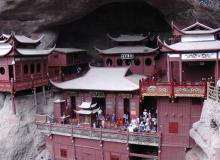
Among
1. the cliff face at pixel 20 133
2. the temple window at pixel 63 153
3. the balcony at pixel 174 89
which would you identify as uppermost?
the balcony at pixel 174 89

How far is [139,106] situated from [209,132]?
8.84m

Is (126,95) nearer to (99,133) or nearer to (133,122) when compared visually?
(133,122)

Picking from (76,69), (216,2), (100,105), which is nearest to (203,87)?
(216,2)

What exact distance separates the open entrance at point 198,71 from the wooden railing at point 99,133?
19.1 feet

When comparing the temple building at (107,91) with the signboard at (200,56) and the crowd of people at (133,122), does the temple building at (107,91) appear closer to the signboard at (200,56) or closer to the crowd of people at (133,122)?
the crowd of people at (133,122)

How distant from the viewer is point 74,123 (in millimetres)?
25922

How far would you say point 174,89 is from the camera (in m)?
21.7

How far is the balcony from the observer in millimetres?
21078

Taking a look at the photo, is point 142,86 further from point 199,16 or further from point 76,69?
point 76,69

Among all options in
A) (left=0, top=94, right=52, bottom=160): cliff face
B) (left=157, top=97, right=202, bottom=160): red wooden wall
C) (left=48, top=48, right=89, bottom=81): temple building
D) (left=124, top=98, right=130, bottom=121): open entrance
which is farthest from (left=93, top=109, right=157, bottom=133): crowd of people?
(left=48, top=48, right=89, bottom=81): temple building

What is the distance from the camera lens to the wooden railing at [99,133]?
22.5 metres

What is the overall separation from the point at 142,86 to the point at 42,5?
12755 mm

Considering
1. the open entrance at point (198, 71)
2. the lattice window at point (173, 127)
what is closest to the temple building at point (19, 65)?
the lattice window at point (173, 127)

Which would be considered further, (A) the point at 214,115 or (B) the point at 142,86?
(B) the point at 142,86
